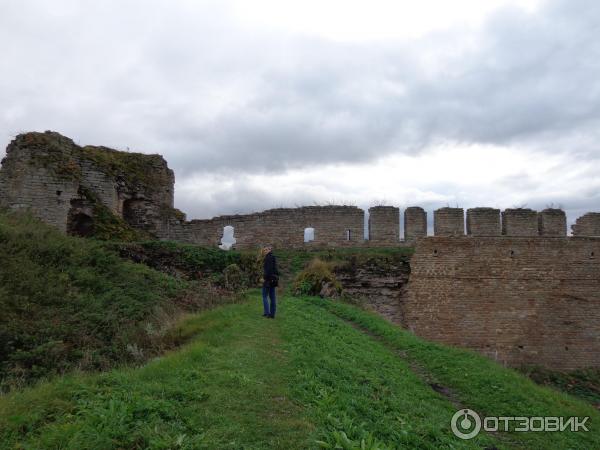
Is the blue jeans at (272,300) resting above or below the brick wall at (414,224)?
below

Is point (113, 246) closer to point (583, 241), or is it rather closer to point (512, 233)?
point (512, 233)

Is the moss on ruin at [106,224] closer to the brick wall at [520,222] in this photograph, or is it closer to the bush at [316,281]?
the bush at [316,281]

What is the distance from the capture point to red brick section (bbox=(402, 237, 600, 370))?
14734 millimetres

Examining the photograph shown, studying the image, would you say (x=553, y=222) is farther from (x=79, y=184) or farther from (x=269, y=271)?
(x=79, y=184)

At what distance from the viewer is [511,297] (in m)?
14.9

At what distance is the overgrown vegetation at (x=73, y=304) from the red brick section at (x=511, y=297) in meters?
7.56

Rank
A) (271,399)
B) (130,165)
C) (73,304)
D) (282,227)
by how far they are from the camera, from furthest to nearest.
Answer: (130,165) < (282,227) < (73,304) < (271,399)

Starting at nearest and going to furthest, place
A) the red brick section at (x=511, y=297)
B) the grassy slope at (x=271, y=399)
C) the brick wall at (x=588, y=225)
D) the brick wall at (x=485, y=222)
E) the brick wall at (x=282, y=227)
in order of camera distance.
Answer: the grassy slope at (x=271, y=399)
the red brick section at (x=511, y=297)
the brick wall at (x=485, y=222)
the brick wall at (x=588, y=225)
the brick wall at (x=282, y=227)

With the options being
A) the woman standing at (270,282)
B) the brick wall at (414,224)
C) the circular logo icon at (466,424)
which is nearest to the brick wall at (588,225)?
the brick wall at (414,224)

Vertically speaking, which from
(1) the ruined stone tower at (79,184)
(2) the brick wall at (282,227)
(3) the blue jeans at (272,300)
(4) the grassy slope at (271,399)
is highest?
(1) the ruined stone tower at (79,184)

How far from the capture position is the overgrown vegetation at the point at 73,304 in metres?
6.66

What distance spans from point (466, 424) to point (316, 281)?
7929mm

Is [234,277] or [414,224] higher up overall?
[414,224]

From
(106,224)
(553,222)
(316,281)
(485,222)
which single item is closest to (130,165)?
(106,224)
